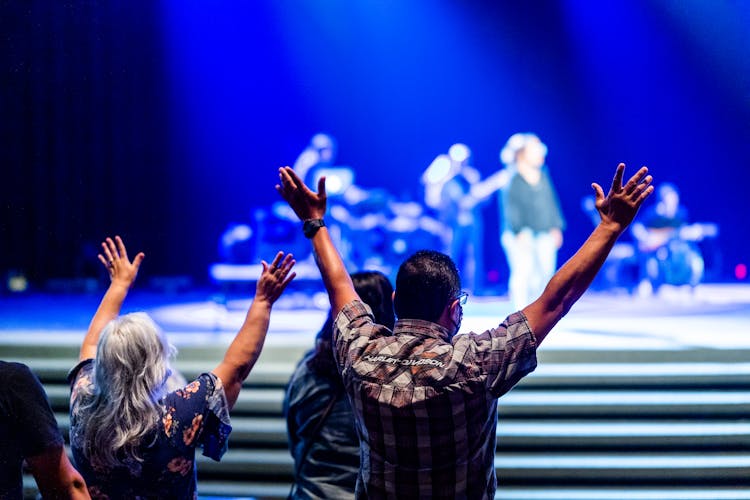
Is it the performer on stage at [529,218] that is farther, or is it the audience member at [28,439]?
the performer on stage at [529,218]

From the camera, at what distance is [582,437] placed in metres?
3.77

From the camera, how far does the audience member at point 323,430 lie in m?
2.17

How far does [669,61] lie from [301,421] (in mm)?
10362

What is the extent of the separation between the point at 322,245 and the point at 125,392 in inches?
25.0

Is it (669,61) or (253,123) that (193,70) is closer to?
(253,123)

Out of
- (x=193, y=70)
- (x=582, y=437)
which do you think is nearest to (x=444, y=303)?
(x=582, y=437)

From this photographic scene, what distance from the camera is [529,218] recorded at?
6605 mm

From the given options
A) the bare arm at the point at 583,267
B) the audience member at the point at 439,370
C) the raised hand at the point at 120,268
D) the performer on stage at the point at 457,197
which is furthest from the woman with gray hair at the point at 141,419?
the performer on stage at the point at 457,197

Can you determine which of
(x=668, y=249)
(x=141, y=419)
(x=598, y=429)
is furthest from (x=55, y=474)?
(x=668, y=249)

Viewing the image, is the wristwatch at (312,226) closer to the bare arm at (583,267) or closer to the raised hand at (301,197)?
the raised hand at (301,197)

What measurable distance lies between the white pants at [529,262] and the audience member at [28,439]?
548cm

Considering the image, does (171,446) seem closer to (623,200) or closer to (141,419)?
(141,419)

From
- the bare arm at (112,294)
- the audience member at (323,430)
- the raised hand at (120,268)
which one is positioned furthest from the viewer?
the raised hand at (120,268)

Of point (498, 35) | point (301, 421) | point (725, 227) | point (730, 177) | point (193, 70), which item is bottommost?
point (301, 421)
